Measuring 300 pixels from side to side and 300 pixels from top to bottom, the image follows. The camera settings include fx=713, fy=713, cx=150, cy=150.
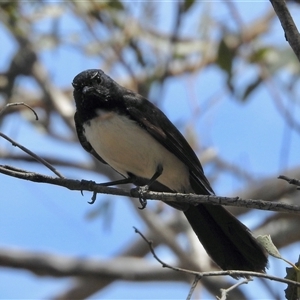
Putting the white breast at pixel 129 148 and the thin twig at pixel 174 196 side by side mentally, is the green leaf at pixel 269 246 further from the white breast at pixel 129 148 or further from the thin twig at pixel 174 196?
the white breast at pixel 129 148

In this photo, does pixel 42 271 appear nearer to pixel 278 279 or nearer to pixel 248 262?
pixel 248 262

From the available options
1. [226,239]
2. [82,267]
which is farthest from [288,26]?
[82,267]

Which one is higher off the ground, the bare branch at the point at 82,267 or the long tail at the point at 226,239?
the bare branch at the point at 82,267

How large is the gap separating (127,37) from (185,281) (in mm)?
2247

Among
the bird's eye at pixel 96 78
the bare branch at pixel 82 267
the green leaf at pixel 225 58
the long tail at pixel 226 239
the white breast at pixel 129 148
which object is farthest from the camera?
the bare branch at pixel 82 267

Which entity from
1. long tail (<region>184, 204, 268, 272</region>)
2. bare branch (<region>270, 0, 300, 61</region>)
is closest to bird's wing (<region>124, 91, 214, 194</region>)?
long tail (<region>184, 204, 268, 272</region>)

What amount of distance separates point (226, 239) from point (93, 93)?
1.11 metres

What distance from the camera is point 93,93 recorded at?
402 cm

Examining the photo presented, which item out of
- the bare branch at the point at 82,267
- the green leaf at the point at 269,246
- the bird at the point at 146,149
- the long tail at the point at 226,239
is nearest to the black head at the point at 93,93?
the bird at the point at 146,149

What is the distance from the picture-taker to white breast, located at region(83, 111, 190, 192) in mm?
3900

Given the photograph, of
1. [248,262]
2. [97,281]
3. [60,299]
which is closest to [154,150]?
[248,262]

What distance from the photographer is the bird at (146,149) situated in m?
3.90

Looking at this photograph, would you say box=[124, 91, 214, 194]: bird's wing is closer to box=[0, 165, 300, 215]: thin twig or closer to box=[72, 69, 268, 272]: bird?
box=[72, 69, 268, 272]: bird

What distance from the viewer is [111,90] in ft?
13.4
